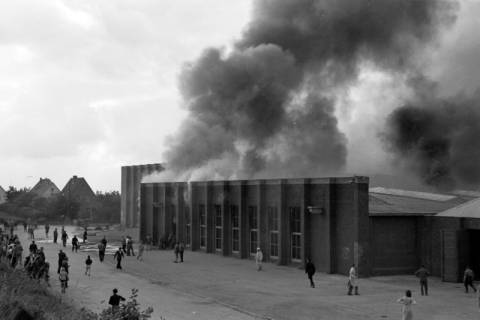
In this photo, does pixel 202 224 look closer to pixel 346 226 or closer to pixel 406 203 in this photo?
pixel 406 203

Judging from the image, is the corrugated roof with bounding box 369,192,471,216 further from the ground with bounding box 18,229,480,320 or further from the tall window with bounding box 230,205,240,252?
the tall window with bounding box 230,205,240,252

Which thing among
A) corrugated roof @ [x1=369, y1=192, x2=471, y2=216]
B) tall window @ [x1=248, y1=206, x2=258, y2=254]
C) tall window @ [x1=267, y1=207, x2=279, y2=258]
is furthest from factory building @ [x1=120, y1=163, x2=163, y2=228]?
corrugated roof @ [x1=369, y1=192, x2=471, y2=216]

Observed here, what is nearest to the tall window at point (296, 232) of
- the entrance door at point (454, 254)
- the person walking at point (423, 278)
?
the entrance door at point (454, 254)

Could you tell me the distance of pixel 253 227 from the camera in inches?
1487

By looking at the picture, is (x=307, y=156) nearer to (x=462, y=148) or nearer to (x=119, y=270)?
(x=462, y=148)

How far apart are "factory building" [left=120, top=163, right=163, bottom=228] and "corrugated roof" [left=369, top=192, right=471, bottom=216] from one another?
50799 millimetres

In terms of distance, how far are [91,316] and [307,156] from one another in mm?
67129

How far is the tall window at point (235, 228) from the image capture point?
128 feet

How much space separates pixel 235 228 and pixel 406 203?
10.7 m

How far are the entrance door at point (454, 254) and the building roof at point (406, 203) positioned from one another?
2733 millimetres

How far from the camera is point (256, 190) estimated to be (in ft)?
123

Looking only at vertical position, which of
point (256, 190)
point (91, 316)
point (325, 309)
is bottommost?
point (325, 309)

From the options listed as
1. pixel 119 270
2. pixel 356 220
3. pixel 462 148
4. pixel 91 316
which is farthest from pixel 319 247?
pixel 462 148

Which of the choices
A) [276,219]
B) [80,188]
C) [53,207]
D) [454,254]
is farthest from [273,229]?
[80,188]
